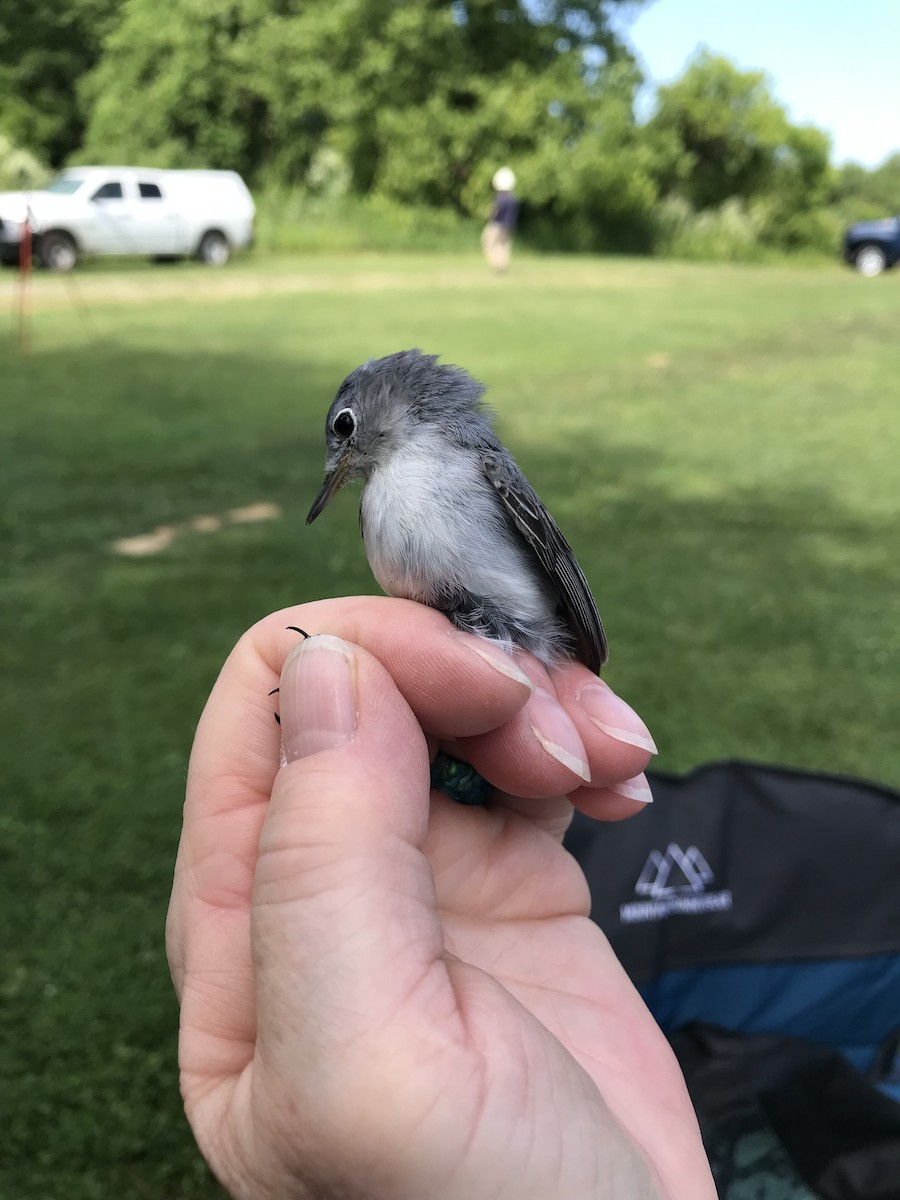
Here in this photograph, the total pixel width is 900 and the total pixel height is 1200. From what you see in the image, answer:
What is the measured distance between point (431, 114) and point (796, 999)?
38801 mm

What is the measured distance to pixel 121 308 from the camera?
17531mm

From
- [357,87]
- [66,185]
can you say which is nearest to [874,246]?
[357,87]

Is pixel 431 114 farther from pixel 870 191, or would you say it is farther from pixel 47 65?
pixel 870 191

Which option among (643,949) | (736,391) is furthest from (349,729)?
(736,391)

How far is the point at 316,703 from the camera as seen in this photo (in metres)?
1.60

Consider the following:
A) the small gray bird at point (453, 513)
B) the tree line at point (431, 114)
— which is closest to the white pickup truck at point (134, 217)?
the tree line at point (431, 114)

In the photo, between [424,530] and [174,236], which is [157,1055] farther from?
[174,236]

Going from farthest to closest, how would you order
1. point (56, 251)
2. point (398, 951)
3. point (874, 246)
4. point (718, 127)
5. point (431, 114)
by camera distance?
1. point (718, 127)
2. point (431, 114)
3. point (874, 246)
4. point (56, 251)
5. point (398, 951)

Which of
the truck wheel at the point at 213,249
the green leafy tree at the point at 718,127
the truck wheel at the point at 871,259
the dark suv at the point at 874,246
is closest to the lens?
the truck wheel at the point at 213,249

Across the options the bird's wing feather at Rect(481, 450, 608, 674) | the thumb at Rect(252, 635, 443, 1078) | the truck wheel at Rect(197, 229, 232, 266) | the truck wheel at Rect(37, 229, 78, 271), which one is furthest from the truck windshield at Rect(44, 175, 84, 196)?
the thumb at Rect(252, 635, 443, 1078)

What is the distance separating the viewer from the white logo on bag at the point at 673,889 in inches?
126

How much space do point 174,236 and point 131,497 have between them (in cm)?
2104

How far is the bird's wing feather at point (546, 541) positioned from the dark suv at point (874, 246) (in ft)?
122

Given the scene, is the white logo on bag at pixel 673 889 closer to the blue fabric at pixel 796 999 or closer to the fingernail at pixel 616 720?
the blue fabric at pixel 796 999
